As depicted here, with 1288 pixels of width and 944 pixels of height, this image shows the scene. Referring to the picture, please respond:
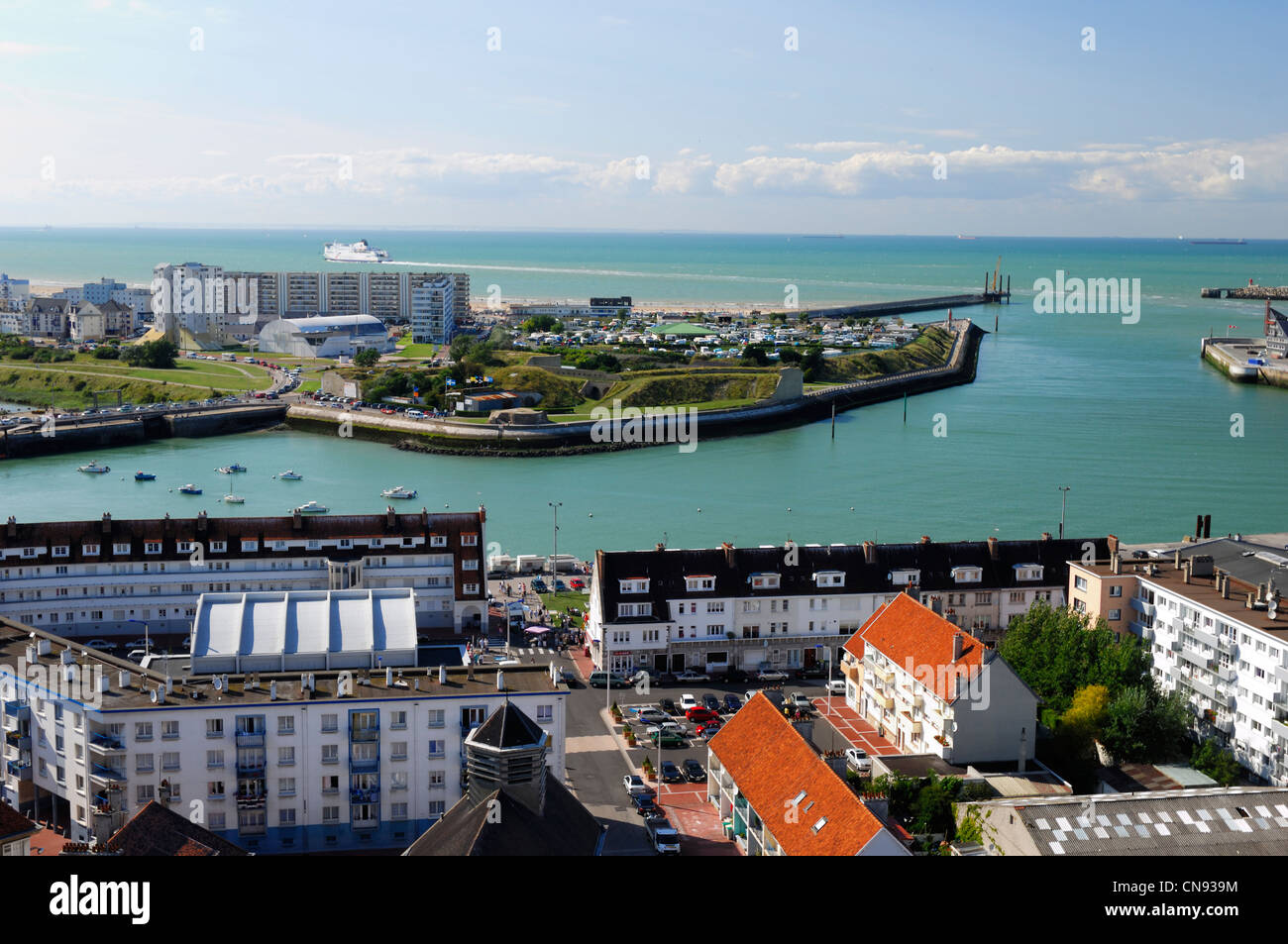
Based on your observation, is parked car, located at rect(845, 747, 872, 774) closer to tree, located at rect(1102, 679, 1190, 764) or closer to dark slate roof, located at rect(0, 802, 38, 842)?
tree, located at rect(1102, 679, 1190, 764)

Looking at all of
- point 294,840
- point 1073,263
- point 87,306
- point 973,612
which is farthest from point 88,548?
point 1073,263

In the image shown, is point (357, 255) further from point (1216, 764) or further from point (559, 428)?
point (1216, 764)

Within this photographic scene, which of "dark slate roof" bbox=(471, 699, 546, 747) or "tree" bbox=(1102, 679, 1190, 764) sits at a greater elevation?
"dark slate roof" bbox=(471, 699, 546, 747)

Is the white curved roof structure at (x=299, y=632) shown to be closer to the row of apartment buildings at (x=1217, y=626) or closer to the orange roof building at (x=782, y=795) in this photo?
the orange roof building at (x=782, y=795)

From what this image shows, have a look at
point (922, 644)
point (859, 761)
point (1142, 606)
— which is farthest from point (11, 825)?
point (1142, 606)

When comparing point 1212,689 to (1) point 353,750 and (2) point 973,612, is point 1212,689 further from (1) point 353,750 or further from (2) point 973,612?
(1) point 353,750

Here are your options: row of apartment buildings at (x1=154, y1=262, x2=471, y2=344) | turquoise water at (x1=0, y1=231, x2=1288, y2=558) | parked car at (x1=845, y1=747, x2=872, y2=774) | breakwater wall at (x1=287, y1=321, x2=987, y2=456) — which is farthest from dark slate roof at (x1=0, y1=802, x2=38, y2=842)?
row of apartment buildings at (x1=154, y1=262, x2=471, y2=344)
